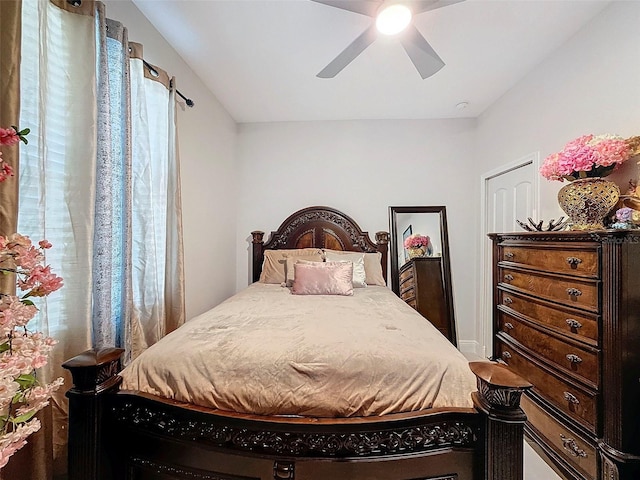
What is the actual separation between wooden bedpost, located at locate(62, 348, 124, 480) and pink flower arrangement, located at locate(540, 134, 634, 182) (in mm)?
2545

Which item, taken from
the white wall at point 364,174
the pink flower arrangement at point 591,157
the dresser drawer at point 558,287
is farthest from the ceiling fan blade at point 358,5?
the white wall at point 364,174

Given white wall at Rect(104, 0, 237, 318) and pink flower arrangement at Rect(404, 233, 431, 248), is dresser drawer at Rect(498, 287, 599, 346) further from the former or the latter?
white wall at Rect(104, 0, 237, 318)

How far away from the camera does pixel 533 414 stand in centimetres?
199

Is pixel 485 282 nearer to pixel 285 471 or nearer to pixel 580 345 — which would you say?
pixel 580 345

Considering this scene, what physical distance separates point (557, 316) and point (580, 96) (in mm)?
1500

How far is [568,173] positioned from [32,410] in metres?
2.51

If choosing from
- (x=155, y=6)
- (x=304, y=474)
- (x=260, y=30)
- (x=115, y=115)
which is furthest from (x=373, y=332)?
(x=155, y=6)

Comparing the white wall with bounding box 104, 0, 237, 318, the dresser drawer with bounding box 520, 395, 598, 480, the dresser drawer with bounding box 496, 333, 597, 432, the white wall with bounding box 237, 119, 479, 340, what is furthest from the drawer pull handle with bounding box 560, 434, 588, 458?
the white wall with bounding box 104, 0, 237, 318

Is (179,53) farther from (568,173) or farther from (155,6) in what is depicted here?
(568,173)

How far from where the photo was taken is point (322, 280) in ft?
8.41

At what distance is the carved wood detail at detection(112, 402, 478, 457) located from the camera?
1.14m

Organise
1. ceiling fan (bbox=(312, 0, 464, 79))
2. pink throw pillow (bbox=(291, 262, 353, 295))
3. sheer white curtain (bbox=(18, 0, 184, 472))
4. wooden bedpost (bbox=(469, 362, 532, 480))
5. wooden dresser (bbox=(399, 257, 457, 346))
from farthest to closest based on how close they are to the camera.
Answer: wooden dresser (bbox=(399, 257, 457, 346))
pink throw pillow (bbox=(291, 262, 353, 295))
ceiling fan (bbox=(312, 0, 464, 79))
sheer white curtain (bbox=(18, 0, 184, 472))
wooden bedpost (bbox=(469, 362, 532, 480))

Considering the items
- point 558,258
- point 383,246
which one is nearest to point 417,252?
point 383,246

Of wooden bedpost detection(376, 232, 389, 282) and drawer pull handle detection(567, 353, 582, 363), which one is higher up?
wooden bedpost detection(376, 232, 389, 282)
